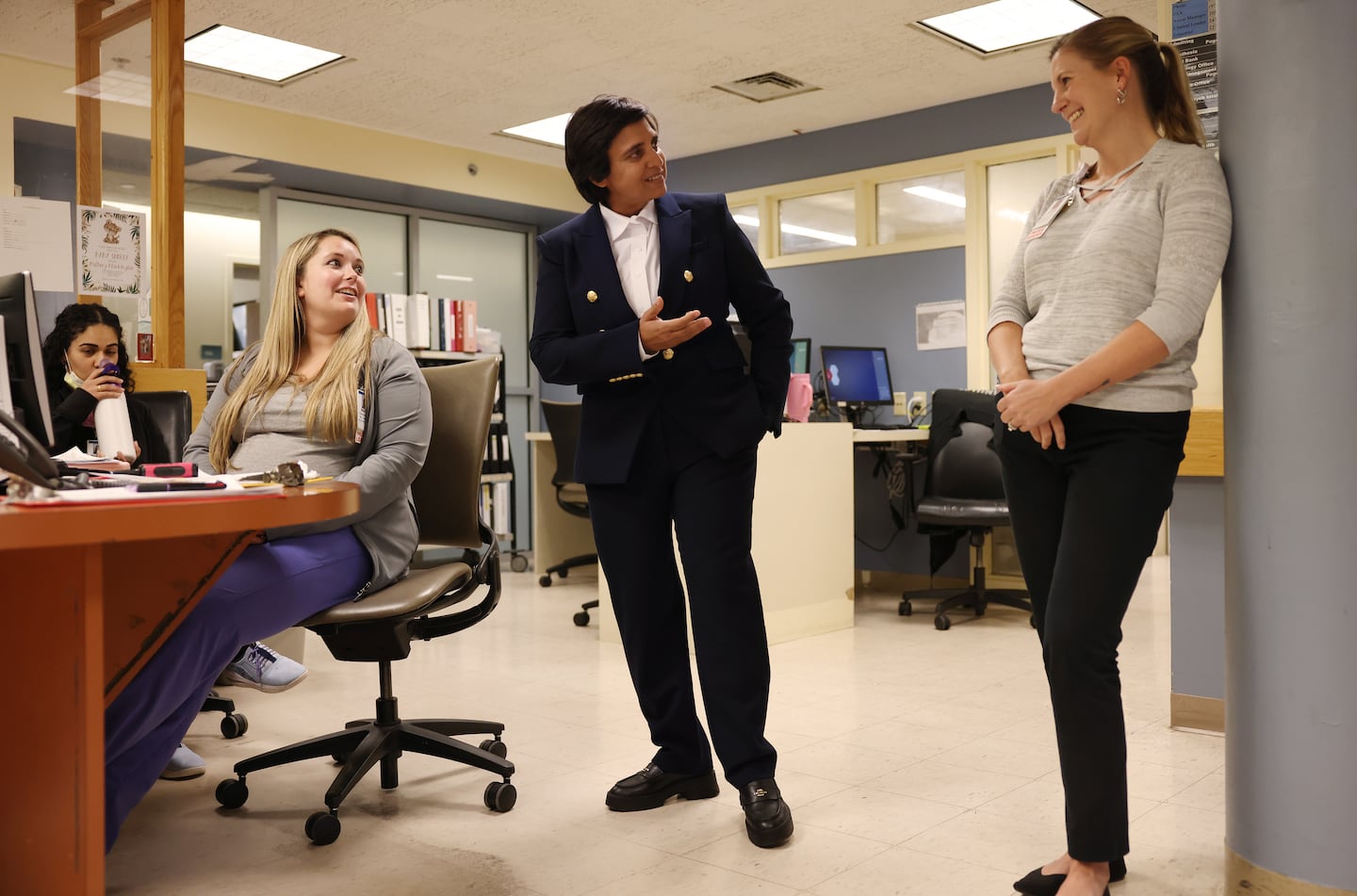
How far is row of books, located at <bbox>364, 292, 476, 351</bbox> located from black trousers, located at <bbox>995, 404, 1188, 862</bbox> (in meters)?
5.18

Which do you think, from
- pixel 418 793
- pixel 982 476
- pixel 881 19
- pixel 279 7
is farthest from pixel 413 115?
pixel 418 793

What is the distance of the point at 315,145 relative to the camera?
638 centimetres

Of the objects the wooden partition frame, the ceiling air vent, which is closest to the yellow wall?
the wooden partition frame

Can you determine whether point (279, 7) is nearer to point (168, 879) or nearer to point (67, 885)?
point (168, 879)

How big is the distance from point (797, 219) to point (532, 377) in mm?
2298

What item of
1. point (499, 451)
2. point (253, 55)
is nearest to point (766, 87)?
point (253, 55)

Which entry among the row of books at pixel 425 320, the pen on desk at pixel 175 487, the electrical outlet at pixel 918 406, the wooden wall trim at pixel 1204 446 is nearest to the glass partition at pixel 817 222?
the electrical outlet at pixel 918 406

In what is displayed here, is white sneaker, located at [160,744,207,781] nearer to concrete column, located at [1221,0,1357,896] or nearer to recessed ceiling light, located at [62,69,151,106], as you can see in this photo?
concrete column, located at [1221,0,1357,896]

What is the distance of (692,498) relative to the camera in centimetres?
218

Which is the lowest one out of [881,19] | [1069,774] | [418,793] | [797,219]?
→ [418,793]

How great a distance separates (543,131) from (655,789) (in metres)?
5.30

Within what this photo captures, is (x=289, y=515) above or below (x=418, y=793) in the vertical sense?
Result: above

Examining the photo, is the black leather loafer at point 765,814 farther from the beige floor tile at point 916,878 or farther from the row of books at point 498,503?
the row of books at point 498,503

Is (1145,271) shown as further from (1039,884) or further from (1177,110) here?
(1039,884)
